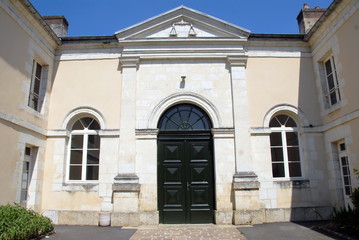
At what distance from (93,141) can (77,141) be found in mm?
448

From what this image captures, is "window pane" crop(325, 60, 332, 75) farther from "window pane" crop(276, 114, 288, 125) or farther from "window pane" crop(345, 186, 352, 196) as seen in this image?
"window pane" crop(345, 186, 352, 196)

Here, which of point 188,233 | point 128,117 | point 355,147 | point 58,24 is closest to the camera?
point 188,233

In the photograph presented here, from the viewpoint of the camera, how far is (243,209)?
737cm

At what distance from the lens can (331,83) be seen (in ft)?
26.6

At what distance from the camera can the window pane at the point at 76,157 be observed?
816 cm

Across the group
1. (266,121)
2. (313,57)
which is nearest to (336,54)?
(313,57)

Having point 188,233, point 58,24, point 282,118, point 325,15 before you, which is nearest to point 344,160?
point 282,118

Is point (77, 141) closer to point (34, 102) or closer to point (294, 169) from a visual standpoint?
point (34, 102)

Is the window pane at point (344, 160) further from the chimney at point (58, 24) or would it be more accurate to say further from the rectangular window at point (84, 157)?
the chimney at point (58, 24)

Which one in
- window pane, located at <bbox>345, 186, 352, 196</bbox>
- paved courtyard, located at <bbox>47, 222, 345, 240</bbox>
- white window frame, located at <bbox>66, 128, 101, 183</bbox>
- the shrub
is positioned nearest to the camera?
the shrub

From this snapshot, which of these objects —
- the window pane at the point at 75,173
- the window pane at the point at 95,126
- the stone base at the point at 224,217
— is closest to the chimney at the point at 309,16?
the stone base at the point at 224,217

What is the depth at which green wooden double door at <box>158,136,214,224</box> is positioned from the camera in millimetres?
7688

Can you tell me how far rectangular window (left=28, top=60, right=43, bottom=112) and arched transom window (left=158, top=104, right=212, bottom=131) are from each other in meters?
3.26

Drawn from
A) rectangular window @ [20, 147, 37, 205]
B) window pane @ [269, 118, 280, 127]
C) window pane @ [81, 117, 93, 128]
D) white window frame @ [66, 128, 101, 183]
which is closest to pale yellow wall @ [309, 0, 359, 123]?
window pane @ [269, 118, 280, 127]
